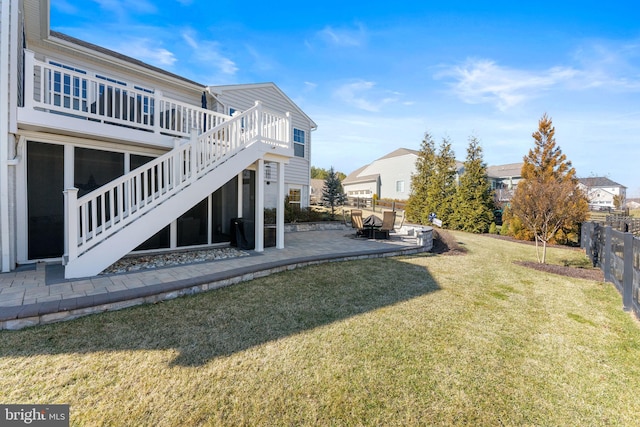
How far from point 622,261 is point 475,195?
10871 millimetres

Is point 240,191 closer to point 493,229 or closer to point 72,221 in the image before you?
point 72,221

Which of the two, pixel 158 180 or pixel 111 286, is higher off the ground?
pixel 158 180

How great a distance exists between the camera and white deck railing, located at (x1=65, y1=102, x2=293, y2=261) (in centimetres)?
457

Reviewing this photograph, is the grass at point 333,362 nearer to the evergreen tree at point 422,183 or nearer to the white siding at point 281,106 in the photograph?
the white siding at point 281,106

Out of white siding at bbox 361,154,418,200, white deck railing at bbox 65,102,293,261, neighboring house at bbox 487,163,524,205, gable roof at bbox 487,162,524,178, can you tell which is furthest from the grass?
gable roof at bbox 487,162,524,178

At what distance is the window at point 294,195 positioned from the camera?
571 inches

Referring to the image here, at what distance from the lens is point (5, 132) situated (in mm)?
4609

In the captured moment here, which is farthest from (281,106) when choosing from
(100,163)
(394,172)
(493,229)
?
(394,172)

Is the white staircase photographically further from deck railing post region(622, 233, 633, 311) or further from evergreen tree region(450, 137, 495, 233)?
evergreen tree region(450, 137, 495, 233)

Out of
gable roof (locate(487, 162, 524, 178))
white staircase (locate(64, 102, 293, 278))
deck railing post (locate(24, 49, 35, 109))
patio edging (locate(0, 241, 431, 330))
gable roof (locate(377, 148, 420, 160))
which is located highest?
gable roof (locate(377, 148, 420, 160))

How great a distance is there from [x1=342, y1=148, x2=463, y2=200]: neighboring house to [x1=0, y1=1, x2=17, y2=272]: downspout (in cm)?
2663

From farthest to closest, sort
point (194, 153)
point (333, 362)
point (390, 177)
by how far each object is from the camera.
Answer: point (390, 177) < point (194, 153) < point (333, 362)

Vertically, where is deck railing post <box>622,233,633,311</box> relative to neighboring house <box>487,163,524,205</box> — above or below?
below

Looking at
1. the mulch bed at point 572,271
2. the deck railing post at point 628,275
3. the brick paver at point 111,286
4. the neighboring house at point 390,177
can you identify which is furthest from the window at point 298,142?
the neighboring house at point 390,177
